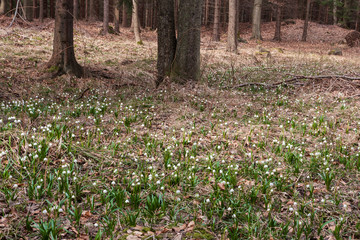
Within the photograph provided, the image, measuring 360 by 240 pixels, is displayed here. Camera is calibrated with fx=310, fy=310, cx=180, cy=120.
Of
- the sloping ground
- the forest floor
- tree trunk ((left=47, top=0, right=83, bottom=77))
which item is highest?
the sloping ground

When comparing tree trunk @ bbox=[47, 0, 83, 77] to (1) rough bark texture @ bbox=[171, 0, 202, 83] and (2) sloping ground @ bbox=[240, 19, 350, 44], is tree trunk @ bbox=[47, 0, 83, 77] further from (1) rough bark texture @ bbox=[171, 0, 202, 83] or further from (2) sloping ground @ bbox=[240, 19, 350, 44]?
(2) sloping ground @ bbox=[240, 19, 350, 44]

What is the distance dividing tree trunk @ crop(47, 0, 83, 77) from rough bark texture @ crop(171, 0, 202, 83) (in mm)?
3279

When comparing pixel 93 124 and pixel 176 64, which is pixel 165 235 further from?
pixel 176 64

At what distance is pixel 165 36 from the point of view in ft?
29.5

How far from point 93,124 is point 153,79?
380cm

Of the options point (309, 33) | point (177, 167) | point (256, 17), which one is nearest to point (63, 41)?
point (177, 167)

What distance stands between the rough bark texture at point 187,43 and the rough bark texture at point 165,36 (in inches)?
10.1

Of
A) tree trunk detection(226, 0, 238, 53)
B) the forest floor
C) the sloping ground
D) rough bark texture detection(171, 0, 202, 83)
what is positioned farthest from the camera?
the sloping ground

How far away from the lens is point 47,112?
6398 mm

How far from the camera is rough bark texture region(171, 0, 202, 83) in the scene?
28.3ft

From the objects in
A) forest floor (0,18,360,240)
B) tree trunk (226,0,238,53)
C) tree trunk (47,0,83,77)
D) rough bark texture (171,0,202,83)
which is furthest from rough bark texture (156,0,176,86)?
tree trunk (226,0,238,53)

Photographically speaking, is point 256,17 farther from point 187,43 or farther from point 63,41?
point 63,41

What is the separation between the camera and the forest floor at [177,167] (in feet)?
10.6

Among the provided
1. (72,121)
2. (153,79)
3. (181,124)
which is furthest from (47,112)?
(153,79)
